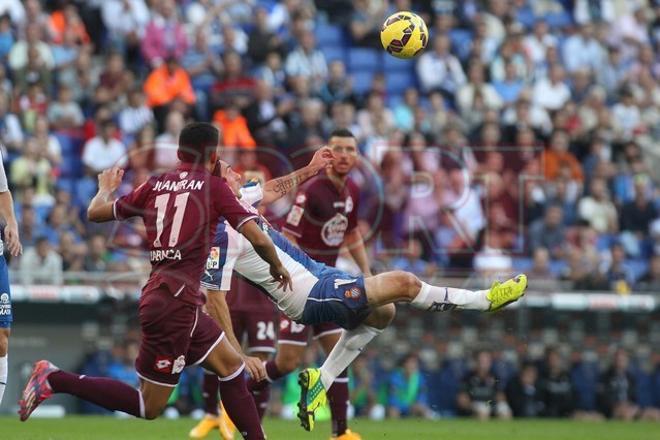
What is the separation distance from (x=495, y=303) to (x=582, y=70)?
575 inches

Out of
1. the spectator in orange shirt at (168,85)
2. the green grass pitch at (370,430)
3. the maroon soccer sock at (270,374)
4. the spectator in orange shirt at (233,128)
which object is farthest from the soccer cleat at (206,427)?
the spectator in orange shirt at (168,85)

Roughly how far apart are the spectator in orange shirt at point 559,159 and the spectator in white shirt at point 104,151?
22.4ft

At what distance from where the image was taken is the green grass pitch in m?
13.3

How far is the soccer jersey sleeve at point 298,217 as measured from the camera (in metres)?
12.7

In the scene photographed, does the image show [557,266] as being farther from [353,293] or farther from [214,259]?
[353,293]

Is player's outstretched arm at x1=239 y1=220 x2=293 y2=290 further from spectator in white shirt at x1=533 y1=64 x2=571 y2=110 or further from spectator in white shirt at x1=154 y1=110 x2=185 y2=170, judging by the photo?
spectator in white shirt at x1=533 y1=64 x2=571 y2=110

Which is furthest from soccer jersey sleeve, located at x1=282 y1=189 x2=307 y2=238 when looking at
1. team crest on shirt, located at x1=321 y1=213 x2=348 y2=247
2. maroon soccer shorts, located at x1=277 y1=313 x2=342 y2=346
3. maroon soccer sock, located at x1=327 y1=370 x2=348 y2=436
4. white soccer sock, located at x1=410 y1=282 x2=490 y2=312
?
white soccer sock, located at x1=410 y1=282 x2=490 y2=312

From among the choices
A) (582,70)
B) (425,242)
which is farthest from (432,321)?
(582,70)

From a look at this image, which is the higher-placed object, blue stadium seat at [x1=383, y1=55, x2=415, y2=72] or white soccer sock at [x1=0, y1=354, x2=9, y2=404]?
blue stadium seat at [x1=383, y1=55, x2=415, y2=72]

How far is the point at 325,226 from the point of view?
41.8 ft

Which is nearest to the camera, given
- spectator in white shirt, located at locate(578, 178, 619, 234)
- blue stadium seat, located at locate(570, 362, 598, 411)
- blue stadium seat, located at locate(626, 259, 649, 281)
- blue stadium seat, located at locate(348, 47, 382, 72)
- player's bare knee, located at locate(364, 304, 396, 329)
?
player's bare knee, located at locate(364, 304, 396, 329)

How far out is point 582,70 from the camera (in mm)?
24234

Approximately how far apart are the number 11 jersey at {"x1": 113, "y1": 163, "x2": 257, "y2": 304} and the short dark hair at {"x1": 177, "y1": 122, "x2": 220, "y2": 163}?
0.25ft

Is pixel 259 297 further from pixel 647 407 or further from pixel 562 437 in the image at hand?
pixel 647 407
